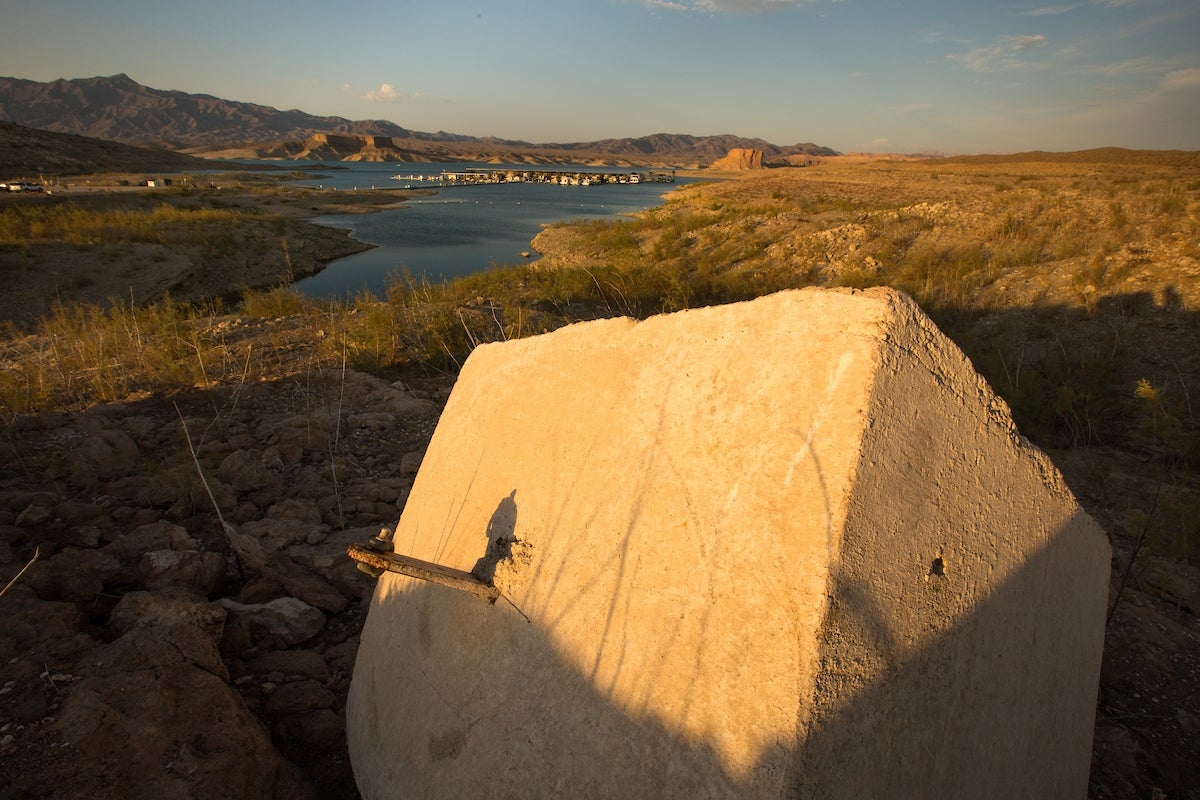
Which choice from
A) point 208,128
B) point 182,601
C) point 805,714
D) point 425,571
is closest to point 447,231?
point 182,601

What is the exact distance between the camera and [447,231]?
27672mm

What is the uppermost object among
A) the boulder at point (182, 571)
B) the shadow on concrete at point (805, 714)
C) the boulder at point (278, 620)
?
the shadow on concrete at point (805, 714)

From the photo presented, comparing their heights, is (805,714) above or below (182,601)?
above

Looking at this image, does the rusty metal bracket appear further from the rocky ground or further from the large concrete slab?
the rocky ground

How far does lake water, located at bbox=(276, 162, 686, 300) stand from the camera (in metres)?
18.1

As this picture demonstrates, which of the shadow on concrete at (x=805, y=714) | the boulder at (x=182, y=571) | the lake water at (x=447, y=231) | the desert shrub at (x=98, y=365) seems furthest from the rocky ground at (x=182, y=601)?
the lake water at (x=447, y=231)

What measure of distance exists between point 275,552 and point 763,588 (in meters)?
2.95

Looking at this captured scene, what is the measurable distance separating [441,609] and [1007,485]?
5.08 ft

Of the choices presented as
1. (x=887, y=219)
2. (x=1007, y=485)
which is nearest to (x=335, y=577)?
(x=1007, y=485)

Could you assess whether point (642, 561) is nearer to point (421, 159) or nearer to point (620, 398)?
point (620, 398)

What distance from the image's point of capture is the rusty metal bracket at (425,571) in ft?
4.80

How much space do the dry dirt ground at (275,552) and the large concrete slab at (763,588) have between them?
0.56 metres

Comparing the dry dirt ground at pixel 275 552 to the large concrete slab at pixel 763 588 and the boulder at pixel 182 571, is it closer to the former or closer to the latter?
the boulder at pixel 182 571

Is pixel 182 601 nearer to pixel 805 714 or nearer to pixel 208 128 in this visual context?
pixel 805 714
